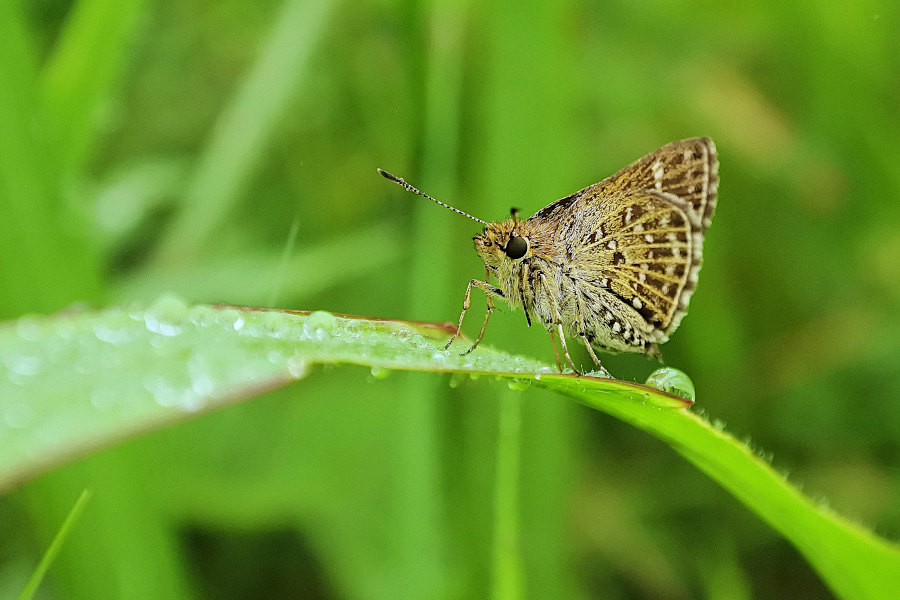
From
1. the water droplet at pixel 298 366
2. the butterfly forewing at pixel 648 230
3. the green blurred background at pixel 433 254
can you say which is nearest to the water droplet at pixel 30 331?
the water droplet at pixel 298 366

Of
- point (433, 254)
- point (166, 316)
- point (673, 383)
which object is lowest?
point (673, 383)

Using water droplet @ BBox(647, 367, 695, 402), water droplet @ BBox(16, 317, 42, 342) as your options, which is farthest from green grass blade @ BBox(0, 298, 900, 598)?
water droplet @ BBox(647, 367, 695, 402)

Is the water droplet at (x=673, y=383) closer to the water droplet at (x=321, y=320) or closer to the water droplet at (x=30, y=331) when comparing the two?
the water droplet at (x=321, y=320)

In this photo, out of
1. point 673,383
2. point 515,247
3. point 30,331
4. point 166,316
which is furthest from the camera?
point 515,247

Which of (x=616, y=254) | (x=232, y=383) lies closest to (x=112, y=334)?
(x=232, y=383)

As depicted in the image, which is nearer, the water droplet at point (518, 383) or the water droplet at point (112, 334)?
the water droplet at point (112, 334)

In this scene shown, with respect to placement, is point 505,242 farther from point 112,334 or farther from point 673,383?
point 112,334

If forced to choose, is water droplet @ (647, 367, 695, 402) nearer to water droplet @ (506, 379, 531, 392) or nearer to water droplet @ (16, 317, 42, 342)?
water droplet @ (506, 379, 531, 392)
